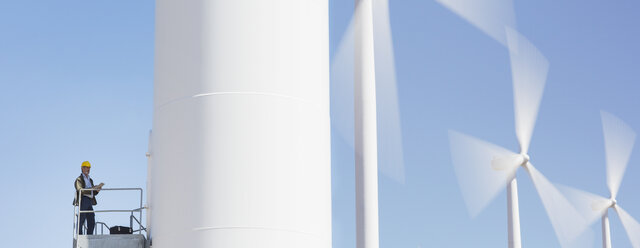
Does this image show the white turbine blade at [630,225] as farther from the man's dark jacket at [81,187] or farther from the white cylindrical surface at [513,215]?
the man's dark jacket at [81,187]

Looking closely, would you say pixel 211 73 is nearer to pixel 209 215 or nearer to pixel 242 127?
pixel 242 127

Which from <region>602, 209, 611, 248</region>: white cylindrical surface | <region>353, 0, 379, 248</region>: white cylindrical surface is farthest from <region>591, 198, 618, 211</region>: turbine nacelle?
<region>353, 0, 379, 248</region>: white cylindrical surface

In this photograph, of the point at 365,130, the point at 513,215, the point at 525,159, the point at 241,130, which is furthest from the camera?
the point at 525,159

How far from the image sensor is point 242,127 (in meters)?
18.6

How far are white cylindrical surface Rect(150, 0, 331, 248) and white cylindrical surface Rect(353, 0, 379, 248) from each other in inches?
27.4

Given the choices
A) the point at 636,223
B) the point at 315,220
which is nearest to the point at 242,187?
the point at 315,220

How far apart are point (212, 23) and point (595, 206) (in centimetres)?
3701

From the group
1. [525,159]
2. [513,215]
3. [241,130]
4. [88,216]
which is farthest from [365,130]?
[525,159]

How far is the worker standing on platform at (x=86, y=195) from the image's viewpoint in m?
23.0

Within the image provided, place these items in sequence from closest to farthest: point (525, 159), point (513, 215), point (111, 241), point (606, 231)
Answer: point (111, 241)
point (513, 215)
point (525, 159)
point (606, 231)

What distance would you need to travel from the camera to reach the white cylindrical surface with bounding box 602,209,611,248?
50.8m

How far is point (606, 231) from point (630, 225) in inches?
96.4

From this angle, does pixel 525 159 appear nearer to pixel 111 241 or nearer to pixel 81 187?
pixel 81 187

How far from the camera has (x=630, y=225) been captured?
49.1 m
